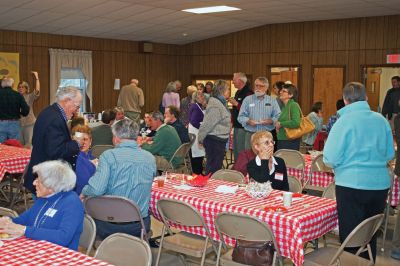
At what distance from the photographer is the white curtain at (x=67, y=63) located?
40.4ft

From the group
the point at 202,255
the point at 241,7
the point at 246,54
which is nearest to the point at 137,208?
the point at 202,255

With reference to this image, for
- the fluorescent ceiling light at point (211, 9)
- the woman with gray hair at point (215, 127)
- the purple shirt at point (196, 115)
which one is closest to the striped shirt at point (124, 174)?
the woman with gray hair at point (215, 127)

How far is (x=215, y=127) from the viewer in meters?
7.30

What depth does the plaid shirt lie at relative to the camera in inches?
319

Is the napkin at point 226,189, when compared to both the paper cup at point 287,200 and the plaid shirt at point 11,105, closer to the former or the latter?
the paper cup at point 287,200

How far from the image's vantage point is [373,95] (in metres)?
13.3

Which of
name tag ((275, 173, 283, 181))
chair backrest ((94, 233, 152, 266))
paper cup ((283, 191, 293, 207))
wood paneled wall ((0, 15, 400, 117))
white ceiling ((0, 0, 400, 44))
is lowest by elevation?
chair backrest ((94, 233, 152, 266))

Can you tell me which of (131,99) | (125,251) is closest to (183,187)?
(125,251)

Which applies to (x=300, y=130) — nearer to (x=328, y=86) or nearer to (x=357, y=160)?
(x=357, y=160)

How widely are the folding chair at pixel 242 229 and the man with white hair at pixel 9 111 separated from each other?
5.61 metres

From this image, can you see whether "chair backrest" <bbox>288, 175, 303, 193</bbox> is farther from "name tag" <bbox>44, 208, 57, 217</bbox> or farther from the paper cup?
"name tag" <bbox>44, 208, 57, 217</bbox>

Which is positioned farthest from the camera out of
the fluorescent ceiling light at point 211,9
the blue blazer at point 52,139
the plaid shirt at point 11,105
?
the fluorescent ceiling light at point 211,9

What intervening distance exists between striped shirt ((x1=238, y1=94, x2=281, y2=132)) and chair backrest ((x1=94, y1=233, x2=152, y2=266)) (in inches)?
172

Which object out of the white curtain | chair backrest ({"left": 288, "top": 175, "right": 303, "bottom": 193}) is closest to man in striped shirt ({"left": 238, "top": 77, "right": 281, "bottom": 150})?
chair backrest ({"left": 288, "top": 175, "right": 303, "bottom": 193})
